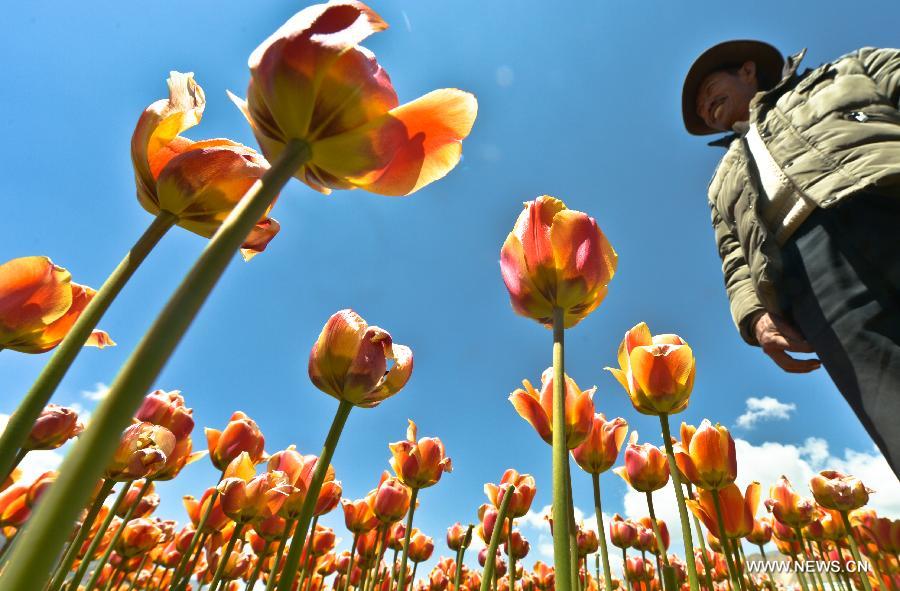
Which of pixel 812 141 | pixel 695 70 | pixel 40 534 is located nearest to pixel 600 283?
pixel 40 534

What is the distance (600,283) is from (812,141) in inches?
49.0

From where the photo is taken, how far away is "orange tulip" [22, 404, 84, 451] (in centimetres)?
98

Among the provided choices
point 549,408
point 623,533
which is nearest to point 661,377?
point 549,408

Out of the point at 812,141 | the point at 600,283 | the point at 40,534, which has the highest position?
the point at 812,141

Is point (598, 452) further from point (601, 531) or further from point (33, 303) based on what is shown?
point (33, 303)

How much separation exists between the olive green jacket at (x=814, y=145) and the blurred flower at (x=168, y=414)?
1773mm

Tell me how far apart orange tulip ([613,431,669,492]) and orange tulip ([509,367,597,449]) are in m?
0.45

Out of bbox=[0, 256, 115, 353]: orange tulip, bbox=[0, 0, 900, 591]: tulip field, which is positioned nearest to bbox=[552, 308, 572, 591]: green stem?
bbox=[0, 0, 900, 591]: tulip field

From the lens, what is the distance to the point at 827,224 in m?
1.38

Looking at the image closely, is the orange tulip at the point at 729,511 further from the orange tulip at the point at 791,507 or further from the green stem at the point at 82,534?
the green stem at the point at 82,534

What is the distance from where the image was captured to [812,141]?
4.96 ft

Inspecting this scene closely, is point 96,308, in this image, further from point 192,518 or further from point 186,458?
point 192,518

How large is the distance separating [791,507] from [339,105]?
251 cm

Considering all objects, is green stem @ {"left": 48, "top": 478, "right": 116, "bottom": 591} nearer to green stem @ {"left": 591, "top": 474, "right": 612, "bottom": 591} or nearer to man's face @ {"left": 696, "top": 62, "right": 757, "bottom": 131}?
green stem @ {"left": 591, "top": 474, "right": 612, "bottom": 591}
